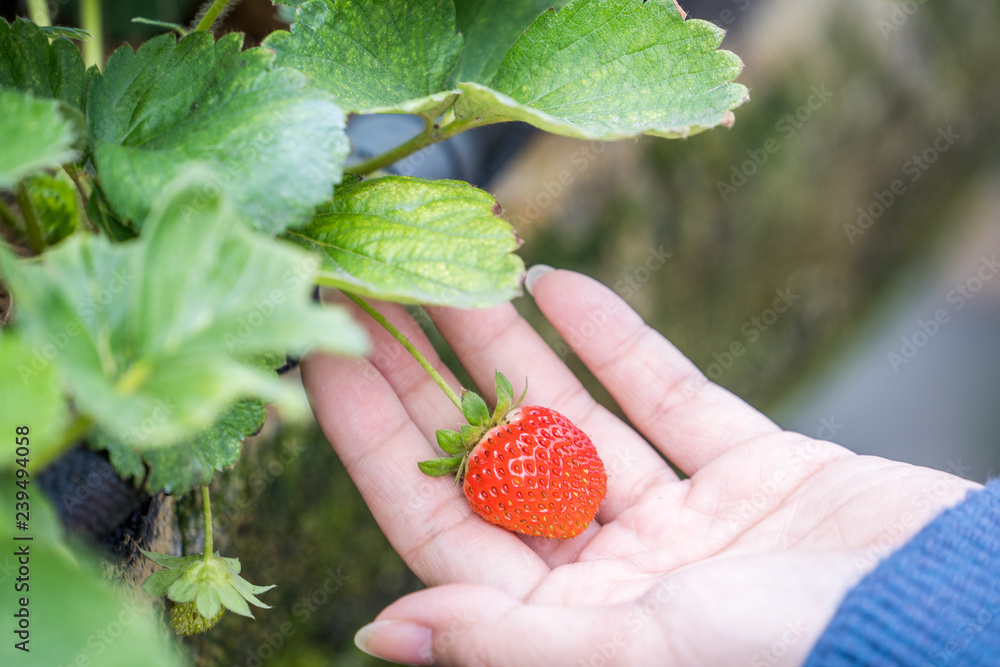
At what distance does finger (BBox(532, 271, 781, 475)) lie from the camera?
0.72m

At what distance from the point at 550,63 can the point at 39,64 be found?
30 cm

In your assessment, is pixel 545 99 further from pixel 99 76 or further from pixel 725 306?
pixel 725 306

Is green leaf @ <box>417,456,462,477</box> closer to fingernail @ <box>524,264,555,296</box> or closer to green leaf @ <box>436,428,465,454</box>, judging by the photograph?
green leaf @ <box>436,428,465,454</box>

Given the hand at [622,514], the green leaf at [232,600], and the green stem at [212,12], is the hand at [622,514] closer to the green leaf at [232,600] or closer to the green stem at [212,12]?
the green leaf at [232,600]

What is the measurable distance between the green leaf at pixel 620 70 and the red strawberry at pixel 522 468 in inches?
8.8

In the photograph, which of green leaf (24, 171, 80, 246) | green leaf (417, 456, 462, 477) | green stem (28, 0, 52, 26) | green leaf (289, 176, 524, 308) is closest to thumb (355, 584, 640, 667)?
green leaf (417, 456, 462, 477)

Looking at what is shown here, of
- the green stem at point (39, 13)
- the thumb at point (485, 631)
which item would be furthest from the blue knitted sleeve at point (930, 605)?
the green stem at point (39, 13)

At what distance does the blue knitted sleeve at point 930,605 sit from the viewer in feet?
1.46

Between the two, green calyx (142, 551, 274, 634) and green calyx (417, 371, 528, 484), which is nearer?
Answer: green calyx (142, 551, 274, 634)

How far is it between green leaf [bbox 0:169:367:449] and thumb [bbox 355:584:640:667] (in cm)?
→ 29

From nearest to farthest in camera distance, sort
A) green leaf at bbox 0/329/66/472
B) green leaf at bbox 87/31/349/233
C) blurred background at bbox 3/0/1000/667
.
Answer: green leaf at bbox 0/329/66/472, green leaf at bbox 87/31/349/233, blurred background at bbox 3/0/1000/667

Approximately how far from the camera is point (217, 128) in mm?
379

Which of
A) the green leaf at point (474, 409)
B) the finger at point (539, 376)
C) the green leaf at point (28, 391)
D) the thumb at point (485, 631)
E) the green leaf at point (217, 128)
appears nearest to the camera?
the green leaf at point (28, 391)

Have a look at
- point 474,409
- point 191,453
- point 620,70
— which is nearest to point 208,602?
point 191,453
